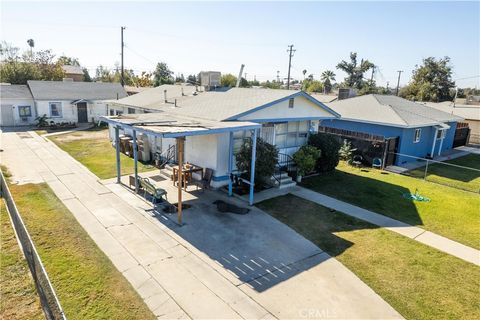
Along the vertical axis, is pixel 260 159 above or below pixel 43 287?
above

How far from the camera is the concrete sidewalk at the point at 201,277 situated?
21.6ft

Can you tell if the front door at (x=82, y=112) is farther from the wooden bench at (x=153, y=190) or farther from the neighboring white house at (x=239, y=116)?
the wooden bench at (x=153, y=190)

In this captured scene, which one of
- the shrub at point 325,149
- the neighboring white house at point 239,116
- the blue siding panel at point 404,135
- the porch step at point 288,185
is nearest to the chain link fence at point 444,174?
the blue siding panel at point 404,135

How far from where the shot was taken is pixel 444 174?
1848 centimetres

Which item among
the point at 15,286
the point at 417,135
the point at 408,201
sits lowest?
the point at 15,286

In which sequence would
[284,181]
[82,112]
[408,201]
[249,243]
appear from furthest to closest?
[82,112]
[284,181]
[408,201]
[249,243]

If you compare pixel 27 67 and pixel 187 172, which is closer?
pixel 187 172

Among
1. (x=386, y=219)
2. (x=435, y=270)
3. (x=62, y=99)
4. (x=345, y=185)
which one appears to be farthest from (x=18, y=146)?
(x=435, y=270)

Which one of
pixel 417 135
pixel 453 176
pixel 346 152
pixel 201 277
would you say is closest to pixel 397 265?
pixel 201 277

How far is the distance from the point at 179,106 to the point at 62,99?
2139 centimetres

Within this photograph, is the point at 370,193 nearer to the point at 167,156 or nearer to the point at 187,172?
the point at 187,172

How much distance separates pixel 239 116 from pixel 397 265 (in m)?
7.74

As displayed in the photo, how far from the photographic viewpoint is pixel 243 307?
261 inches

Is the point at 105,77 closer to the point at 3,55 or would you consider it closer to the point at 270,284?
the point at 3,55
